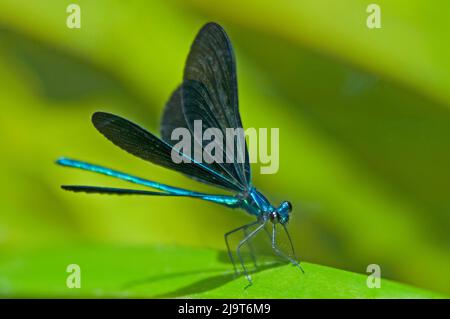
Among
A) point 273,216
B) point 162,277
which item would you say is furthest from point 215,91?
point 162,277

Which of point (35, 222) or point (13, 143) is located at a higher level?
point (13, 143)

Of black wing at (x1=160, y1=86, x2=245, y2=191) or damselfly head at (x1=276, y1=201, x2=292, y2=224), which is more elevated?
black wing at (x1=160, y1=86, x2=245, y2=191)

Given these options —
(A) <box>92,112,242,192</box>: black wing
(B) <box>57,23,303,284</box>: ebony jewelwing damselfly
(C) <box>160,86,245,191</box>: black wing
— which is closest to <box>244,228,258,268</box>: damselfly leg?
(B) <box>57,23,303,284</box>: ebony jewelwing damselfly

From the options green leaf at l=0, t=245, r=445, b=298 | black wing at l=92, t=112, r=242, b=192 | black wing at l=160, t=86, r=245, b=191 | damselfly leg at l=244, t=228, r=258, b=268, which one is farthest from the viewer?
black wing at l=160, t=86, r=245, b=191

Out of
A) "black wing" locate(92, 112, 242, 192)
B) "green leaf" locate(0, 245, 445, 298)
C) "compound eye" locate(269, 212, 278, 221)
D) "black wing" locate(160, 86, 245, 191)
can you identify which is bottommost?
"green leaf" locate(0, 245, 445, 298)

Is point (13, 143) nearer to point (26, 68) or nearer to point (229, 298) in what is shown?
point (26, 68)

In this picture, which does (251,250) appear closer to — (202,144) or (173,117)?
(202,144)

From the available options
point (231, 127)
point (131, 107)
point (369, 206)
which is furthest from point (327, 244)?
point (131, 107)

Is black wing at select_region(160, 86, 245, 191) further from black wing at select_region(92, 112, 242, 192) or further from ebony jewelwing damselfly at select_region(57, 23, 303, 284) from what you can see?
black wing at select_region(92, 112, 242, 192)
